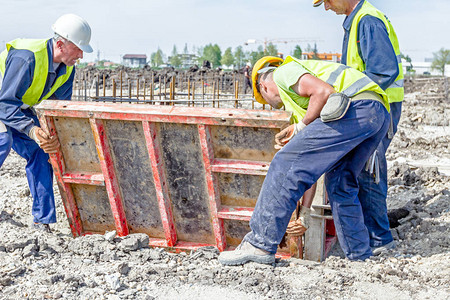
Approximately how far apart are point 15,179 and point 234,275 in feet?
15.6

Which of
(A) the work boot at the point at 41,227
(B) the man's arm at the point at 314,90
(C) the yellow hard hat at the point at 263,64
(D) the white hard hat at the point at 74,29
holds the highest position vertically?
(D) the white hard hat at the point at 74,29

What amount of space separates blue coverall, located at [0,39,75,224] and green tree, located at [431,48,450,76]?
78.2 metres

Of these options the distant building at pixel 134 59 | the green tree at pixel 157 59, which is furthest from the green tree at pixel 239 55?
the distant building at pixel 134 59

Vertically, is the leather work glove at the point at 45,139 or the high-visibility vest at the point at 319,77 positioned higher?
the high-visibility vest at the point at 319,77

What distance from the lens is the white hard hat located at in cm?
479

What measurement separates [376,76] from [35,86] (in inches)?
118

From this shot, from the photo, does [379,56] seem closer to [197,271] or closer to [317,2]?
[317,2]

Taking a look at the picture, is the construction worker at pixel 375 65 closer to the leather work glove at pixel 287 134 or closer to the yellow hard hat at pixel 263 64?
the yellow hard hat at pixel 263 64

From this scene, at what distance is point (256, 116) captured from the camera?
378 centimetres

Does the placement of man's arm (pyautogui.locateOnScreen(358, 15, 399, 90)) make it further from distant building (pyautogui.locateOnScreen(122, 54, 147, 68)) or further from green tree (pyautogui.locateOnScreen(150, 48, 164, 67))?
distant building (pyautogui.locateOnScreen(122, 54, 147, 68))

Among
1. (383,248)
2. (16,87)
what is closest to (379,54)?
(383,248)

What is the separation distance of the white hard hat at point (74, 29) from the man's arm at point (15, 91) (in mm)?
427

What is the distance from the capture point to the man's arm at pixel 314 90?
140 inches

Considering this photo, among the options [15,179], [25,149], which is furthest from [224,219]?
[15,179]
